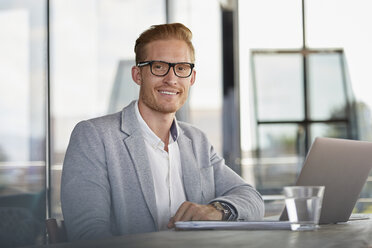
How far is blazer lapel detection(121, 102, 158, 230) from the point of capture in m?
2.13

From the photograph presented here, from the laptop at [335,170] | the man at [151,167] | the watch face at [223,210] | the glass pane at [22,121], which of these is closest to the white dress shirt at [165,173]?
the man at [151,167]

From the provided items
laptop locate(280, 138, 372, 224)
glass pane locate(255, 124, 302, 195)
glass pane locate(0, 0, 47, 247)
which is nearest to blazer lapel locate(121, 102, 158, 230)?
laptop locate(280, 138, 372, 224)

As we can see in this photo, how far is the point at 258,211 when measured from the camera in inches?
85.4

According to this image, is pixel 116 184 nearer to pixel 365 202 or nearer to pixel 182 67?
pixel 182 67

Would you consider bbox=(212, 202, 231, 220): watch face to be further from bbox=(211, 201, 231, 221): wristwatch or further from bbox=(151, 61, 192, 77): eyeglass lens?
bbox=(151, 61, 192, 77): eyeglass lens

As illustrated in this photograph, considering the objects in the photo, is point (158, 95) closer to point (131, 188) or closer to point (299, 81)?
point (131, 188)

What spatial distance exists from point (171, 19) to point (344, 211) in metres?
4.09

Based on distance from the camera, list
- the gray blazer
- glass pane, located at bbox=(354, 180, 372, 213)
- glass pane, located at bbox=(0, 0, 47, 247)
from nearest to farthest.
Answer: the gray blazer → glass pane, located at bbox=(0, 0, 47, 247) → glass pane, located at bbox=(354, 180, 372, 213)

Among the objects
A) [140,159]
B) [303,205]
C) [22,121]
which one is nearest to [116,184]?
[140,159]

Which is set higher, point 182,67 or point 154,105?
point 182,67

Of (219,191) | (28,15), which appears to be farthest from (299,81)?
(219,191)

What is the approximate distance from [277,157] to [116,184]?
490 centimetres

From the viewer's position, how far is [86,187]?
1.99m

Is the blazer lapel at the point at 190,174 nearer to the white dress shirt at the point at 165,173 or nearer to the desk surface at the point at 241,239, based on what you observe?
the white dress shirt at the point at 165,173
